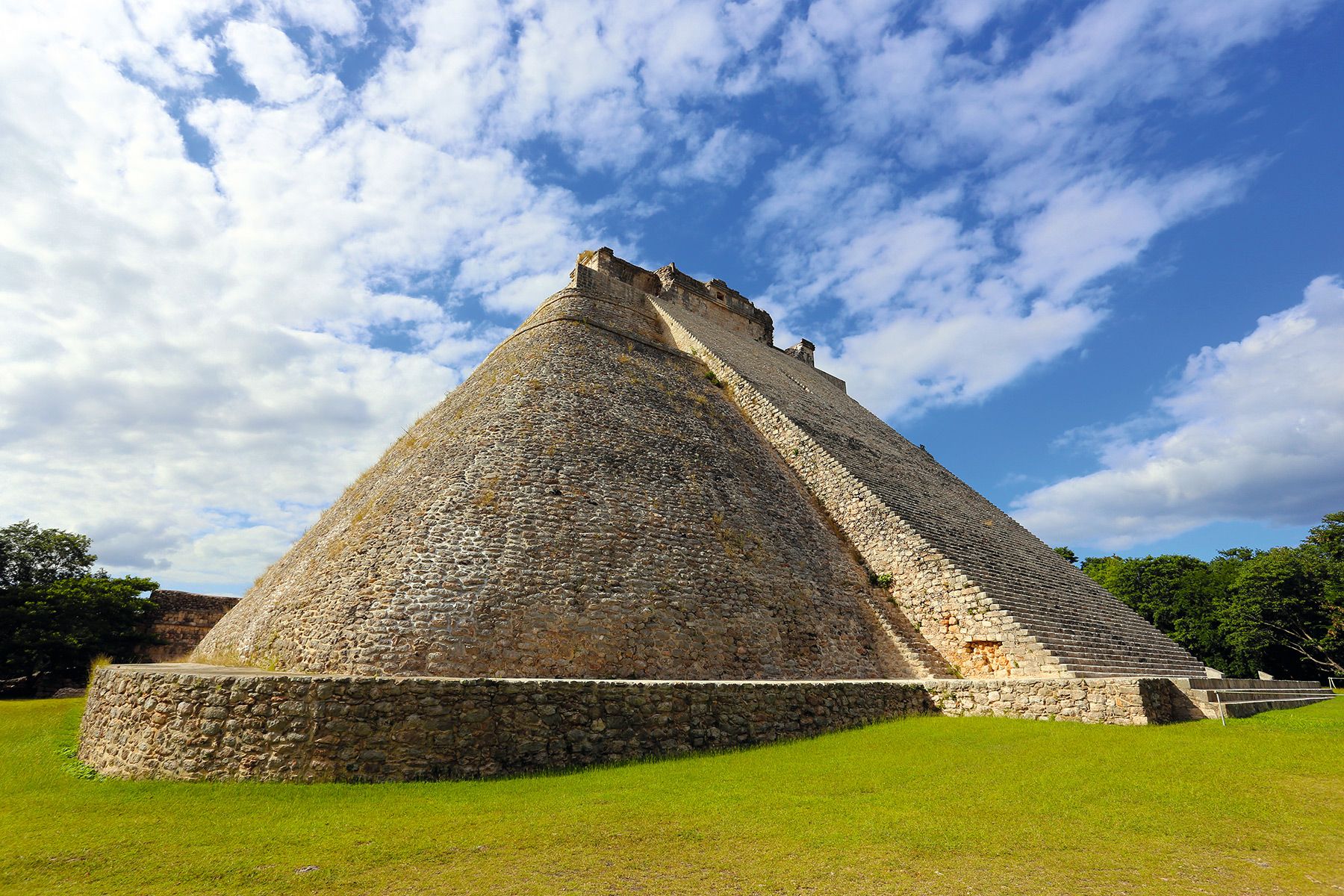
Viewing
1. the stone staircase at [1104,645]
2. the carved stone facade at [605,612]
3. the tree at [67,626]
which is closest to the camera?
the carved stone facade at [605,612]

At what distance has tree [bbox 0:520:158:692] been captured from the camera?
17.9 meters

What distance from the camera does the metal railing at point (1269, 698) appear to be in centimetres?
936

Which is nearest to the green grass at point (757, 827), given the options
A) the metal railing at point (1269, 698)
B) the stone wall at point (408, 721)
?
the stone wall at point (408, 721)

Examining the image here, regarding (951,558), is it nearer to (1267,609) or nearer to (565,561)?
(565,561)

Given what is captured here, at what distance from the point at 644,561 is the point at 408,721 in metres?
4.35

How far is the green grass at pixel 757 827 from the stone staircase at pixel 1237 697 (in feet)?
4.83

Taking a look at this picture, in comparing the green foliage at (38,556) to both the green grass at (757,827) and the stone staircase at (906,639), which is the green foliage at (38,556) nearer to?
the green grass at (757,827)

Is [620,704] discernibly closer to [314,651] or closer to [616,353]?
[314,651]

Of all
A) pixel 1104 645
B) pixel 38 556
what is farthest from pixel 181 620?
pixel 1104 645

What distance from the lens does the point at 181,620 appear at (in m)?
19.6

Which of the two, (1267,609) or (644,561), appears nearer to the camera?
(644,561)

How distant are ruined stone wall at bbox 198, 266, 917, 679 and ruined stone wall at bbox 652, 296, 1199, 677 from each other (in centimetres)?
89

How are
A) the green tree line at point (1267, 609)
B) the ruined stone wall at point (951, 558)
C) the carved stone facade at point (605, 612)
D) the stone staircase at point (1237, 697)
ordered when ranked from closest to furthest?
1. the carved stone facade at point (605, 612)
2. the stone staircase at point (1237, 697)
3. the ruined stone wall at point (951, 558)
4. the green tree line at point (1267, 609)

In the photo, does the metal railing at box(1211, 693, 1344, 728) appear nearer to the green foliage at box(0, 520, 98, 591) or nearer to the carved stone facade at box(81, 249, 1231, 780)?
the carved stone facade at box(81, 249, 1231, 780)
